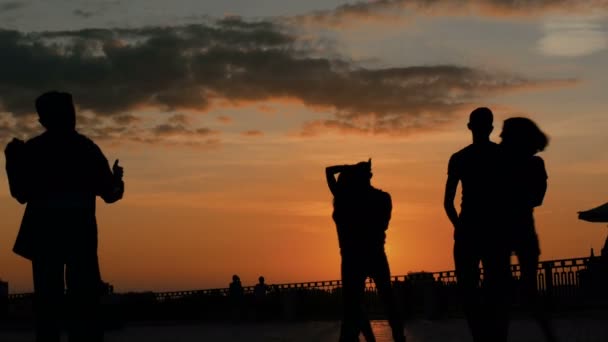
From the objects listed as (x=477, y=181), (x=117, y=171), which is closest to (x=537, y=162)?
(x=477, y=181)

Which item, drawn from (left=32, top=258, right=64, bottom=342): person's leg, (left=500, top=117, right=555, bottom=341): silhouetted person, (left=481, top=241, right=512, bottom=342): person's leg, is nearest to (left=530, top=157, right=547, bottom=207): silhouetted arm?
(left=500, top=117, right=555, bottom=341): silhouetted person

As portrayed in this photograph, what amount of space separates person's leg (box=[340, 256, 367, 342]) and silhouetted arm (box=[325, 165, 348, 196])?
0.74m

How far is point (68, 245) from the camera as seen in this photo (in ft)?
28.3

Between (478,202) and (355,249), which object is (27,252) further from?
(355,249)

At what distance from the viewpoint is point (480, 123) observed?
10930 millimetres

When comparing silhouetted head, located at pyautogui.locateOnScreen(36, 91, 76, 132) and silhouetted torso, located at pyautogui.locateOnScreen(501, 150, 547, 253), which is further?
silhouetted torso, located at pyautogui.locateOnScreen(501, 150, 547, 253)

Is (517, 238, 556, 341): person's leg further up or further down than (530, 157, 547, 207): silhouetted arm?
further down

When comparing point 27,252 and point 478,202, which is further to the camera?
point 478,202

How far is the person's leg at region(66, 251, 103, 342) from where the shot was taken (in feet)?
27.9

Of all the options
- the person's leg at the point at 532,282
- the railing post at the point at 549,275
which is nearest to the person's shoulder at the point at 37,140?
the person's leg at the point at 532,282

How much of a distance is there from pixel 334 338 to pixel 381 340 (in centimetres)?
173

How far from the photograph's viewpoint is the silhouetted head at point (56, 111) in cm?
888

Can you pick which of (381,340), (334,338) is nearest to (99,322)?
(381,340)

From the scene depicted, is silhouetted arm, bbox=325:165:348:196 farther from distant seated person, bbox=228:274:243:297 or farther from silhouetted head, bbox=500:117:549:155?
distant seated person, bbox=228:274:243:297
